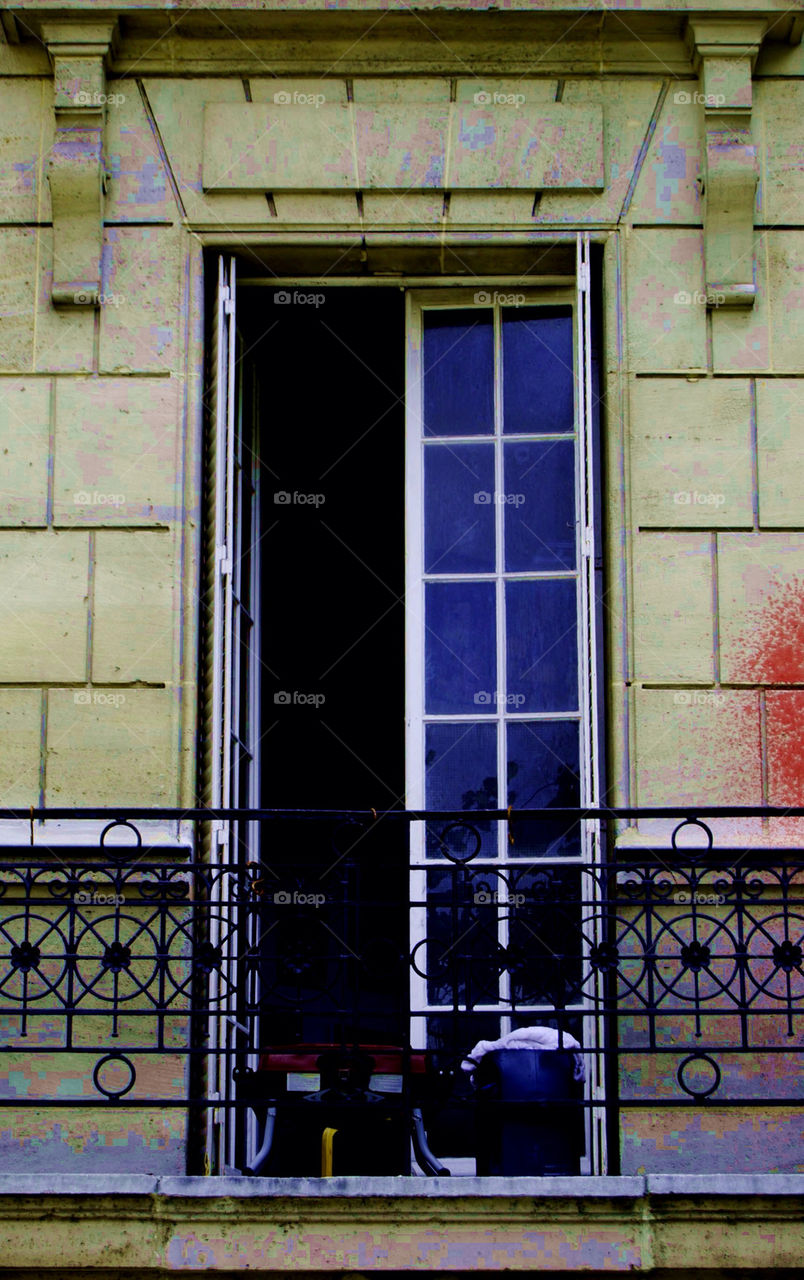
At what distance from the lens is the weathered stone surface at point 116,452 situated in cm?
705

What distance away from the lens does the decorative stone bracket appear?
7.16 metres

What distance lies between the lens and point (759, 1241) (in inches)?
223

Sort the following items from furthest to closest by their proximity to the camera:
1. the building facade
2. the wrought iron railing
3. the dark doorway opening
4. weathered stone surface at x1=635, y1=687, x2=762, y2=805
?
the dark doorway opening, weathered stone surface at x1=635, y1=687, x2=762, y2=805, the building facade, the wrought iron railing

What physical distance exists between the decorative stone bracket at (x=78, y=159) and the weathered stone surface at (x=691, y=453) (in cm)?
226

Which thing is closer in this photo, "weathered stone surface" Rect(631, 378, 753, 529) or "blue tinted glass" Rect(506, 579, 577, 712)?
"weathered stone surface" Rect(631, 378, 753, 529)

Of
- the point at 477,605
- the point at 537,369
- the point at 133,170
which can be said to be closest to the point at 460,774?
the point at 477,605

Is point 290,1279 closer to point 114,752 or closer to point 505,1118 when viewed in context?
point 505,1118

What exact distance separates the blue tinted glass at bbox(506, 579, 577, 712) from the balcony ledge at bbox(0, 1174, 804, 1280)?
2.08m

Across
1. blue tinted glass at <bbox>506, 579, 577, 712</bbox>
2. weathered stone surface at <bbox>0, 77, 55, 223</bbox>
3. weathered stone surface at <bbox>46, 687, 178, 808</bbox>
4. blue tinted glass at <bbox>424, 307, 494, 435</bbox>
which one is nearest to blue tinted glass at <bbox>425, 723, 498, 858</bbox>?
blue tinted glass at <bbox>506, 579, 577, 712</bbox>

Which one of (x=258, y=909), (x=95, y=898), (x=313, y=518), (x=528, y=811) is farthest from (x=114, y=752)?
(x=313, y=518)

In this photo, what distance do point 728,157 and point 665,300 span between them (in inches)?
24.1

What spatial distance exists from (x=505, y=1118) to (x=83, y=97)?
4.30 m

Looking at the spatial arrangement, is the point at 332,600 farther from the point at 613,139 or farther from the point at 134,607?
the point at 613,139

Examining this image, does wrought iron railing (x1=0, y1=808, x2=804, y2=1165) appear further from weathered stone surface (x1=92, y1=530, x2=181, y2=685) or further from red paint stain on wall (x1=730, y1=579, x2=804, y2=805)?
weathered stone surface (x1=92, y1=530, x2=181, y2=685)
